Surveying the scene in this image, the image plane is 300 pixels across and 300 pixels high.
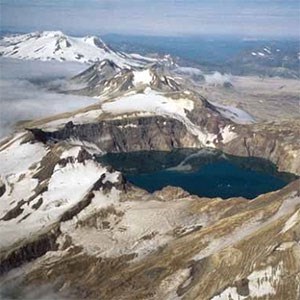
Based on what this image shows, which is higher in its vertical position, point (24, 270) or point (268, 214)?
point (268, 214)

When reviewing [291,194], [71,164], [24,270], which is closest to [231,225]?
[291,194]

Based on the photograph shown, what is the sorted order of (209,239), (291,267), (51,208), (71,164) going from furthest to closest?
(71,164) < (51,208) < (209,239) < (291,267)

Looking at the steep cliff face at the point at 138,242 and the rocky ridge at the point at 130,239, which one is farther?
the rocky ridge at the point at 130,239

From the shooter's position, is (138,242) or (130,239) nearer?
(138,242)

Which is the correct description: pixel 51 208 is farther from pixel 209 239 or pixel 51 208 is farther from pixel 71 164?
pixel 209 239

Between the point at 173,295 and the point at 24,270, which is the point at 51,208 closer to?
the point at 24,270

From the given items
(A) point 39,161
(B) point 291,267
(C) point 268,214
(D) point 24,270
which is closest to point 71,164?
(A) point 39,161

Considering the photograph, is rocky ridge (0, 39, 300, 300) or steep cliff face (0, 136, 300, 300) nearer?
steep cliff face (0, 136, 300, 300)

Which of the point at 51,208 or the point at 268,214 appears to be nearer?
the point at 268,214

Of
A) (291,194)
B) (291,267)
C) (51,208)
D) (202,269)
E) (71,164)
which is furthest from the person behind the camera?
(71,164)
